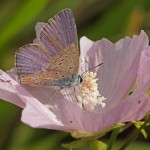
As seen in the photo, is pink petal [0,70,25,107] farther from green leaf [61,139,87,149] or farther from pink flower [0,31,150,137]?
green leaf [61,139,87,149]

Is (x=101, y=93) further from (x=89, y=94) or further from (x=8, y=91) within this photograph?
(x=8, y=91)

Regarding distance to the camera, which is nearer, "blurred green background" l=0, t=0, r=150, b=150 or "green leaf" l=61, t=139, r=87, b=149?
"green leaf" l=61, t=139, r=87, b=149

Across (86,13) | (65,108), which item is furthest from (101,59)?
(86,13)

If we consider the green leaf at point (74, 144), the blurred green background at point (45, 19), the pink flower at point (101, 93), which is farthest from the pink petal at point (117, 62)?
the blurred green background at point (45, 19)

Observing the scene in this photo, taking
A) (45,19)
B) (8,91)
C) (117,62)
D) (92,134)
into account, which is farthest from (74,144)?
(45,19)

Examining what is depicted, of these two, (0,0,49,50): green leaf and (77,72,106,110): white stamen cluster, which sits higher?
(0,0,49,50): green leaf

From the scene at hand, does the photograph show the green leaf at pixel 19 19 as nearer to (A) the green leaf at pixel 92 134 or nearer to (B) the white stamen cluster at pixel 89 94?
(B) the white stamen cluster at pixel 89 94

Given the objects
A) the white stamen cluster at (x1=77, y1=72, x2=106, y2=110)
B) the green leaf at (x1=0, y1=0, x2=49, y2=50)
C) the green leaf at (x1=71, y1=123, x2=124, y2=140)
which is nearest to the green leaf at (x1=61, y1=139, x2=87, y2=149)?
the green leaf at (x1=71, y1=123, x2=124, y2=140)
